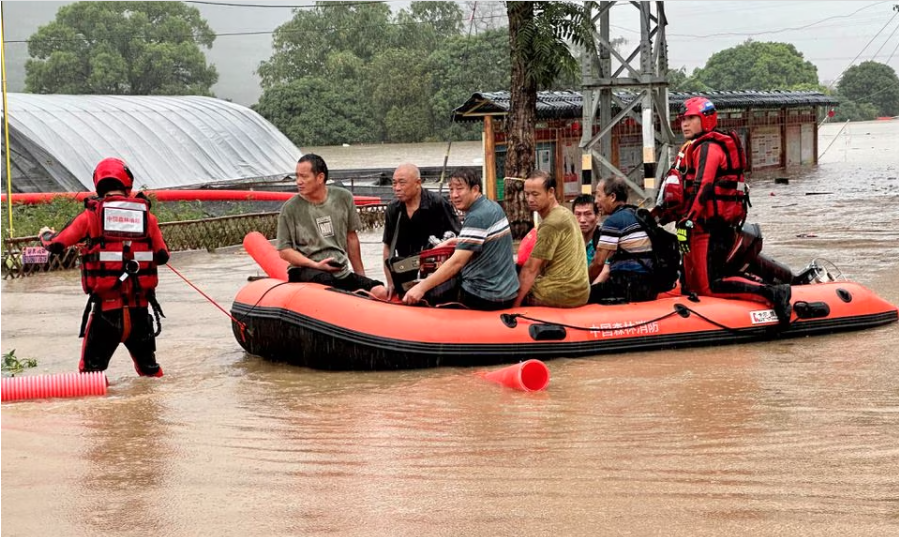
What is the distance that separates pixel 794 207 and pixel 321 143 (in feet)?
157

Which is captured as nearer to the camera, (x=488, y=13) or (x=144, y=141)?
(x=144, y=141)

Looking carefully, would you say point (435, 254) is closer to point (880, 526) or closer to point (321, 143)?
point (880, 526)

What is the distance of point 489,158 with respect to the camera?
20.2 metres

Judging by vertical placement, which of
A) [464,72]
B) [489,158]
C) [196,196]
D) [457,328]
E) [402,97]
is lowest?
[457,328]

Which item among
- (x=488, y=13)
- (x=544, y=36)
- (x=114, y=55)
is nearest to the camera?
(x=544, y=36)

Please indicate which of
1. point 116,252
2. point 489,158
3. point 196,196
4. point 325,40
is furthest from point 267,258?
point 325,40

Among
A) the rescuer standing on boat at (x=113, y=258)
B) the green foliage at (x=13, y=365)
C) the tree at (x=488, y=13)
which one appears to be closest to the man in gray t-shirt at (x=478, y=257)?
the rescuer standing on boat at (x=113, y=258)

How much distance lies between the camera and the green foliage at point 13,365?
8859 millimetres

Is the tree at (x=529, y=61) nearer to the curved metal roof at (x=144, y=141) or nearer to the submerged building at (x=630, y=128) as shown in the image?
the submerged building at (x=630, y=128)

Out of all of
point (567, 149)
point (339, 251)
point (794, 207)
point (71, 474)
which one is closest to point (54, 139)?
point (567, 149)

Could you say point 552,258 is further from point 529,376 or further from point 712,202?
point 529,376

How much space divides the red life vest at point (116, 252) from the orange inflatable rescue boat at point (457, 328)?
1.23 m

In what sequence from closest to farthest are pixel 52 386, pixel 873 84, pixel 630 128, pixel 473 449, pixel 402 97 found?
pixel 473 449 → pixel 52 386 → pixel 630 128 → pixel 402 97 → pixel 873 84

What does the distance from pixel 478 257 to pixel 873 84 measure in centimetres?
10473
